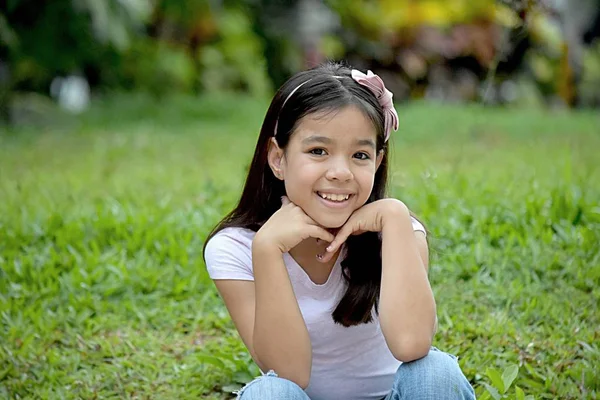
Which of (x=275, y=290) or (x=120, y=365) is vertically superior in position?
(x=275, y=290)

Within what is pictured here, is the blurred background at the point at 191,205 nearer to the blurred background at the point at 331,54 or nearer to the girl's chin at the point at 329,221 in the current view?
the blurred background at the point at 331,54

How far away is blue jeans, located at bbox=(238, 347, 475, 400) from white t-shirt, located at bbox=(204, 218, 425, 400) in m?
0.21

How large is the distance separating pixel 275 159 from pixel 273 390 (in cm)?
64

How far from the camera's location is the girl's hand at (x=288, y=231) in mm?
2201

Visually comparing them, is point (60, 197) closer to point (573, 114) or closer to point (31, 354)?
point (31, 354)

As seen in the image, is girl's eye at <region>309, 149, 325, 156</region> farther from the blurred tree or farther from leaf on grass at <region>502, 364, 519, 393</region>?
the blurred tree

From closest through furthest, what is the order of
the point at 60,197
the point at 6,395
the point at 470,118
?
1. the point at 6,395
2. the point at 60,197
3. the point at 470,118

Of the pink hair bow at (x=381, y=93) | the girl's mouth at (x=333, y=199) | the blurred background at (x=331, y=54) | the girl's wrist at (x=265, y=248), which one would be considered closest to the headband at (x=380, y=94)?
the pink hair bow at (x=381, y=93)

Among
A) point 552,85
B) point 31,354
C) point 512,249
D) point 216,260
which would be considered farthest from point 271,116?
point 552,85

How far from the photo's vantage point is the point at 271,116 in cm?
238

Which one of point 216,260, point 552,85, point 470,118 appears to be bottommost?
point 552,85

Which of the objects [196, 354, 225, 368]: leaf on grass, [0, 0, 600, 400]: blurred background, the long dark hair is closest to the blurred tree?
[0, 0, 600, 400]: blurred background

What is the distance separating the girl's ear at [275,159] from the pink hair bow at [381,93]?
29cm

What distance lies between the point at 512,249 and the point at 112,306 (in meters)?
1.72
